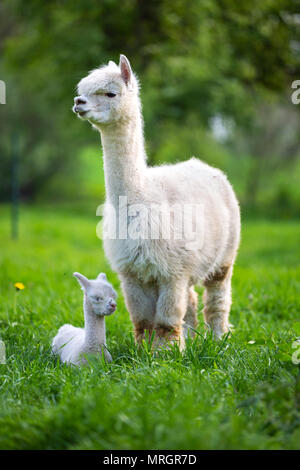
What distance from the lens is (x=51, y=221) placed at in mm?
14516

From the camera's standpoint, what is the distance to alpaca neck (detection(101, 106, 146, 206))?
3594 mm

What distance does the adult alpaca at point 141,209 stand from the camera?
11.6 feet

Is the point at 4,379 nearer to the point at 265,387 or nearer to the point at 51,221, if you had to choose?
the point at 265,387

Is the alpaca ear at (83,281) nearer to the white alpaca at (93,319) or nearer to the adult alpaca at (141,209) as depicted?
the white alpaca at (93,319)

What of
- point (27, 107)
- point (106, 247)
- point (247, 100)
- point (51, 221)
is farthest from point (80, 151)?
point (106, 247)

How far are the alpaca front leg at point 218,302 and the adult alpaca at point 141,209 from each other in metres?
0.47

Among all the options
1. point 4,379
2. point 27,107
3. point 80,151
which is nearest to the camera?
point 4,379

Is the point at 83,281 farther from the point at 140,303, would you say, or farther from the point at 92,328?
the point at 140,303

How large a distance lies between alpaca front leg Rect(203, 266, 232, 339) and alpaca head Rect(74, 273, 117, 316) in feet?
3.86

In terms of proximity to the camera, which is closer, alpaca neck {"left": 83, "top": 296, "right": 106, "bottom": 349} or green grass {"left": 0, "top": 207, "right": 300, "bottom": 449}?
green grass {"left": 0, "top": 207, "right": 300, "bottom": 449}

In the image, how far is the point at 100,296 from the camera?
3.53 m

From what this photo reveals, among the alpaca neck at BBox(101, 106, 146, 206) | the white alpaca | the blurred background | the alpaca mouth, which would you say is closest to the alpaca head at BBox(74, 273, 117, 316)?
the white alpaca

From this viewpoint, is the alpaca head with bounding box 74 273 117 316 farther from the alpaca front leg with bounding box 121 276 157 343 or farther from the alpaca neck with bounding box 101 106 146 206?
the alpaca neck with bounding box 101 106 146 206

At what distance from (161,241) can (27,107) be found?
16004mm
